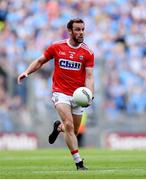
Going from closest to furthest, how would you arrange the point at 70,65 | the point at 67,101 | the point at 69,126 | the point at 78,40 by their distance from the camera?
the point at 69,126
the point at 78,40
the point at 67,101
the point at 70,65

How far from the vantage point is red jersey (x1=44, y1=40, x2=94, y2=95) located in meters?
11.2

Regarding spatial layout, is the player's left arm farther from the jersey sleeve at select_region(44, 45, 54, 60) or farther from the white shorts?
the jersey sleeve at select_region(44, 45, 54, 60)

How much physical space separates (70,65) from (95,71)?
959 cm

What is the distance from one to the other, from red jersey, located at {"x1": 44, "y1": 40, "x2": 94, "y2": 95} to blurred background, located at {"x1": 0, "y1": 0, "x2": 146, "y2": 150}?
8.92 metres

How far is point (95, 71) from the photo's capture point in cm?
2084

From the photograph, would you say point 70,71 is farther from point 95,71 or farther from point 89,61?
point 95,71

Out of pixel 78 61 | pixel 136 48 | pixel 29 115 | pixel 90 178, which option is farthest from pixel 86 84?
pixel 136 48

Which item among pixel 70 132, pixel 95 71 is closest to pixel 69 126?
pixel 70 132

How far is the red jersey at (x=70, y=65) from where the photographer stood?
11250mm

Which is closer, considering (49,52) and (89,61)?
(89,61)

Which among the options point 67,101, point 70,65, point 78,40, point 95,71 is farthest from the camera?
point 95,71

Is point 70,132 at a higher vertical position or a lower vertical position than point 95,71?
lower

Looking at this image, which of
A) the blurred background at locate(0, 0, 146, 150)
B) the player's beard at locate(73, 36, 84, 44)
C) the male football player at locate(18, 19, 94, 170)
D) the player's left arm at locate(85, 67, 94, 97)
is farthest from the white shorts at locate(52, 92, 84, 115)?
the blurred background at locate(0, 0, 146, 150)

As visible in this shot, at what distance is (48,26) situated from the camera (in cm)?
2427
